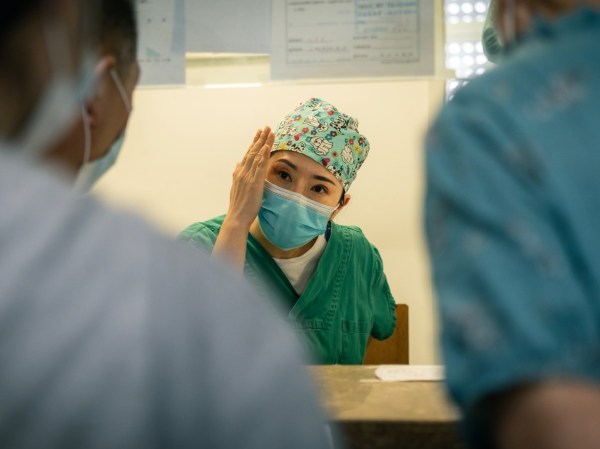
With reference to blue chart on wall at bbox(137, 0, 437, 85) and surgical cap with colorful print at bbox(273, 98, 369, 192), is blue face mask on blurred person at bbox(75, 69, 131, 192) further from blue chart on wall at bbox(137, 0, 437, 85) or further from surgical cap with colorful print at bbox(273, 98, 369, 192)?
surgical cap with colorful print at bbox(273, 98, 369, 192)

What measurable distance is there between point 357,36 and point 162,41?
0.48 meters

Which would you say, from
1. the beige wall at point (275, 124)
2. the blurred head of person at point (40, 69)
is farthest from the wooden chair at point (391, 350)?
the blurred head of person at point (40, 69)

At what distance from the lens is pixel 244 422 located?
0.35m

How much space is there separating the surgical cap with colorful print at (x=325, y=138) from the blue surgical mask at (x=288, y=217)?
12 centimetres

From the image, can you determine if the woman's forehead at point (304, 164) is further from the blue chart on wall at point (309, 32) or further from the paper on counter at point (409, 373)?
the paper on counter at point (409, 373)

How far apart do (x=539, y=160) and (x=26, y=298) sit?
0.32 meters

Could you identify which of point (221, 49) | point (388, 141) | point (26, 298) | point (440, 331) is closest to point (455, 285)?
point (440, 331)

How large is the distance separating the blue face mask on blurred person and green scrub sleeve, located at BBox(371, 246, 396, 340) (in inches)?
52.0

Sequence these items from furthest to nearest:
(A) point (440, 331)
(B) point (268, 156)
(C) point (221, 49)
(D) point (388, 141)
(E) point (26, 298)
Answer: (D) point (388, 141)
(B) point (268, 156)
(C) point (221, 49)
(A) point (440, 331)
(E) point (26, 298)

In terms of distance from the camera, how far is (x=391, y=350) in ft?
7.61

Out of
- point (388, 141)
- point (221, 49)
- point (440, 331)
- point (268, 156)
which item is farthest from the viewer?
point (388, 141)

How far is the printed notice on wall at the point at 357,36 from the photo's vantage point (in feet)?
4.99

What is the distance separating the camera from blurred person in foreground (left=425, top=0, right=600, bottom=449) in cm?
39

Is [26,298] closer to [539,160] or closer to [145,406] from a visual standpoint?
[145,406]
